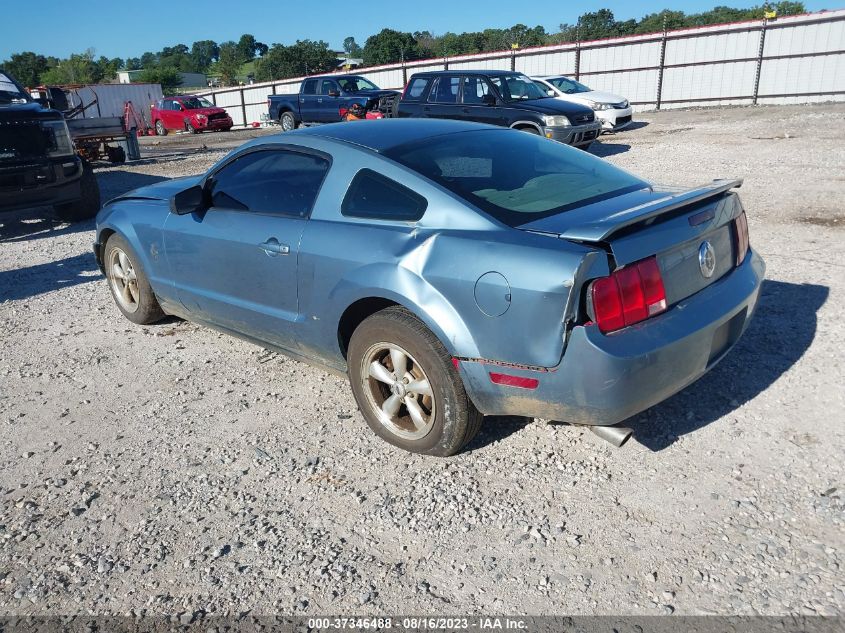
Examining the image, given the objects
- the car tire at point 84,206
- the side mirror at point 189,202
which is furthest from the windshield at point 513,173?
the car tire at point 84,206

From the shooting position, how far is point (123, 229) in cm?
505

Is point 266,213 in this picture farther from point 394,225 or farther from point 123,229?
point 123,229

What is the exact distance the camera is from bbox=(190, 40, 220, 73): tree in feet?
440

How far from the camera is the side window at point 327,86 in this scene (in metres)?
22.0

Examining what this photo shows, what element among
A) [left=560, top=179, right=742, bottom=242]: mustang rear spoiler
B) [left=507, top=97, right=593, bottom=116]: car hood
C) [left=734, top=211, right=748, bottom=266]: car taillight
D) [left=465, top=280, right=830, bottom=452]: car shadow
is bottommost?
[left=465, top=280, right=830, bottom=452]: car shadow

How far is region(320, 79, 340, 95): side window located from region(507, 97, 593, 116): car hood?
9662mm

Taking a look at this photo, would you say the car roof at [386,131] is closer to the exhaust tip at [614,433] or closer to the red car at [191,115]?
the exhaust tip at [614,433]

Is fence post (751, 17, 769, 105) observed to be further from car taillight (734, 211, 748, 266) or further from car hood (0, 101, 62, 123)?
car taillight (734, 211, 748, 266)

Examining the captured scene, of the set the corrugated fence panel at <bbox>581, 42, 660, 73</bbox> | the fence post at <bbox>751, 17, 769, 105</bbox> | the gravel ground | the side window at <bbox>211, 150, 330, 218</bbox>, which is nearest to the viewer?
the gravel ground

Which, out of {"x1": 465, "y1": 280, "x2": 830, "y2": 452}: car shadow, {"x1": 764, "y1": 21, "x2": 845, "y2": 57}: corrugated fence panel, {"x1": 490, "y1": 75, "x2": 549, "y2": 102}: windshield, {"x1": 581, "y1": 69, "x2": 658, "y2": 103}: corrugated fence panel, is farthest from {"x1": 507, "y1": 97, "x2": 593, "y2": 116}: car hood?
{"x1": 581, "y1": 69, "x2": 658, "y2": 103}: corrugated fence panel

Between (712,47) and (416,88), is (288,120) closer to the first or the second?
(416,88)

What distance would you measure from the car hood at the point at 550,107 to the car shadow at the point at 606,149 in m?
1.04

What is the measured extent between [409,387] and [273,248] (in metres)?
1.15

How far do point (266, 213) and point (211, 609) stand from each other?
2.23m
